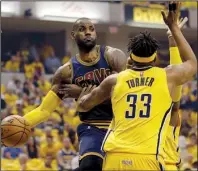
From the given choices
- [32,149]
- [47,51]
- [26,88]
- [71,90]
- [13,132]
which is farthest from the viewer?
[47,51]

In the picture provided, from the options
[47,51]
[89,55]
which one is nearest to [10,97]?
[47,51]

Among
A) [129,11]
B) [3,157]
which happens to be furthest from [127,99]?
[129,11]

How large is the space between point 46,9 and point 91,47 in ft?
45.7

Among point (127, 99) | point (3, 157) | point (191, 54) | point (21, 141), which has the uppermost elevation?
point (191, 54)

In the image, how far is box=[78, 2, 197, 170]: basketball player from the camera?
17.6 feet

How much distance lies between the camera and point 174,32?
548cm

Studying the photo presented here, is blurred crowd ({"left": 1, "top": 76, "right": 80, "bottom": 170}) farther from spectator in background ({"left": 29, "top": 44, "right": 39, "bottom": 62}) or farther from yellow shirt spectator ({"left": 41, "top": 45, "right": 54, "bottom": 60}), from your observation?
yellow shirt spectator ({"left": 41, "top": 45, "right": 54, "bottom": 60})

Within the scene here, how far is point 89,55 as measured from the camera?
7406 millimetres

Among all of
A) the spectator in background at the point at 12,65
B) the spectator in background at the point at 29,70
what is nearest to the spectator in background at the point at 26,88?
the spectator in background at the point at 29,70

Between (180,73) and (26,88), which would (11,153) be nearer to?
(26,88)

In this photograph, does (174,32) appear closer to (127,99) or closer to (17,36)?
(127,99)

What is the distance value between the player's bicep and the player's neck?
2.03 metres

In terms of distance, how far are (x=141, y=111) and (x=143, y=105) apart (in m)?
0.05

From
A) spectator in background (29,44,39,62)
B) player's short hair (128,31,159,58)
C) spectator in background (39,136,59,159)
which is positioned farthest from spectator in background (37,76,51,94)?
player's short hair (128,31,159,58)
